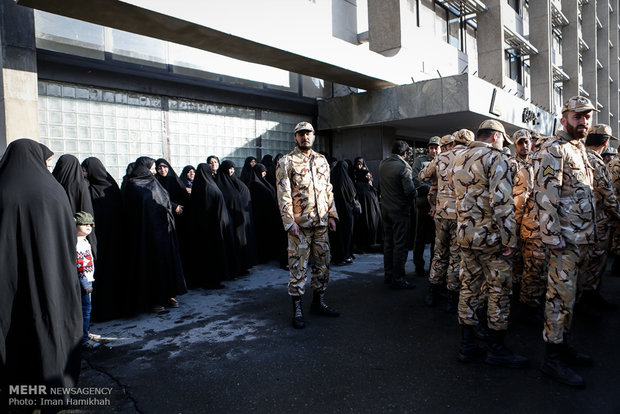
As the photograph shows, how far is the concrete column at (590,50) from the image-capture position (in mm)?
25438

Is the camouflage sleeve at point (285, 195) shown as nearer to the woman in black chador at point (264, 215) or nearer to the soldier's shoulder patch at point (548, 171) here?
the soldier's shoulder patch at point (548, 171)

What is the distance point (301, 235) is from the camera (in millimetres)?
4578

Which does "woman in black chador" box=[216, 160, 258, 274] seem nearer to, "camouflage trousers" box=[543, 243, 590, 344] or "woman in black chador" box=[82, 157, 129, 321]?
"woman in black chador" box=[82, 157, 129, 321]

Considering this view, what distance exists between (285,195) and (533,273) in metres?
2.69

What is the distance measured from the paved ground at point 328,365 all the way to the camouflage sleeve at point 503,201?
110 centimetres

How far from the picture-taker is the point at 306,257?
15.0 feet

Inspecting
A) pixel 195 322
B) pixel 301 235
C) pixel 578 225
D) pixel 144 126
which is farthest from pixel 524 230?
pixel 144 126

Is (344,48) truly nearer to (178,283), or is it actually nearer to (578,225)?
(178,283)

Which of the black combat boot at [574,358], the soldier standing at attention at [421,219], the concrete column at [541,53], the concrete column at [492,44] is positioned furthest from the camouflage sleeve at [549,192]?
the concrete column at [541,53]

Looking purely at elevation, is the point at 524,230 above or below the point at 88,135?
below

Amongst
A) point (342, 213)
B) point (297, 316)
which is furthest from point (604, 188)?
point (342, 213)

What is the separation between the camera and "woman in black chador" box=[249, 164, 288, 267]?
777 cm

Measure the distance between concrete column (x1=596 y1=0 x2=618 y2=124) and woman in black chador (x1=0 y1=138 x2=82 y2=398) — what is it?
3214cm

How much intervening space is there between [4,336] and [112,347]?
4.96 feet
